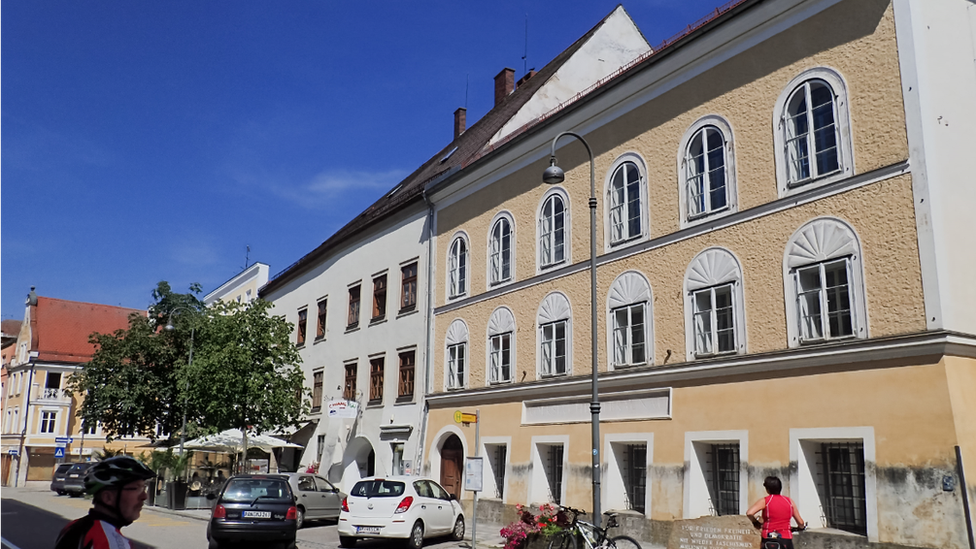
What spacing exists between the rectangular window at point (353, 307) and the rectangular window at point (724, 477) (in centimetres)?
1925

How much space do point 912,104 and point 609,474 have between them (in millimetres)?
9778

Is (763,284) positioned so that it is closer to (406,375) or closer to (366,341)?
(406,375)

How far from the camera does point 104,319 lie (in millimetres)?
76375

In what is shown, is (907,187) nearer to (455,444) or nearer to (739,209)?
(739,209)

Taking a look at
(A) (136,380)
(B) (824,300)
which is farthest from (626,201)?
(A) (136,380)

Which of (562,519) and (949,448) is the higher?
(949,448)

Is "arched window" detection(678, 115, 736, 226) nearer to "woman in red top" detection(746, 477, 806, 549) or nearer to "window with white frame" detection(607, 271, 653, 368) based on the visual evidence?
"window with white frame" detection(607, 271, 653, 368)

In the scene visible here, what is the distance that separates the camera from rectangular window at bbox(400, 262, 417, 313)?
93.0ft

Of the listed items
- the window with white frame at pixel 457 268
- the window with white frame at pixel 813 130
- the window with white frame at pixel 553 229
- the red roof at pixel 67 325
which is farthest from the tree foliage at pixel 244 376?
the red roof at pixel 67 325

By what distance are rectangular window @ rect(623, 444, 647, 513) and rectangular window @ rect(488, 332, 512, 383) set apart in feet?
16.3

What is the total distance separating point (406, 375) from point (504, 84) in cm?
1397

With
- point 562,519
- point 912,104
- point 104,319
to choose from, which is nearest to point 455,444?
point 562,519

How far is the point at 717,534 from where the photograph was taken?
37.4ft

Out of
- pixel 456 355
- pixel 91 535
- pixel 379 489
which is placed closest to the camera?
pixel 91 535
